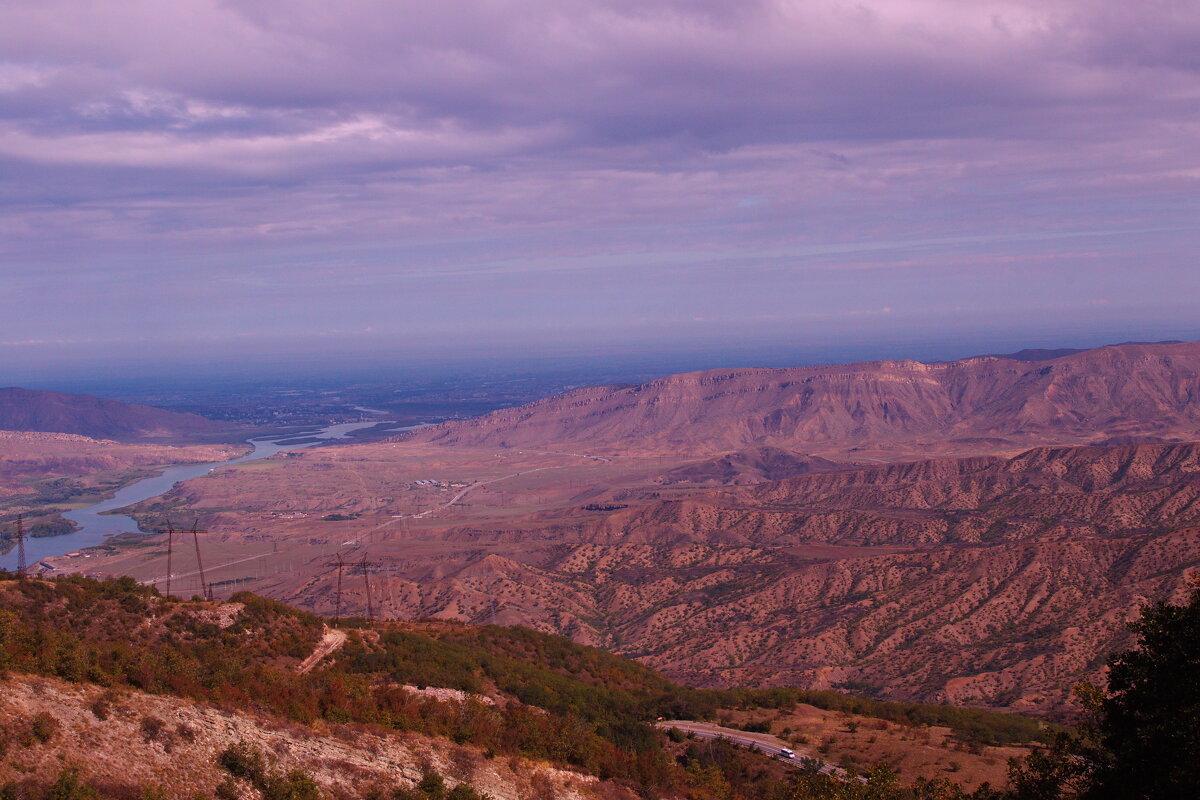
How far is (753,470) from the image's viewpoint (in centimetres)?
18375

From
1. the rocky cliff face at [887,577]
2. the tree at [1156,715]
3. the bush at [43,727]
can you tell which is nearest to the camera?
the tree at [1156,715]

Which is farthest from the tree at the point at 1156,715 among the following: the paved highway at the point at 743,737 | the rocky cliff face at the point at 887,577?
the rocky cliff face at the point at 887,577

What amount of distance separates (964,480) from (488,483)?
319 feet

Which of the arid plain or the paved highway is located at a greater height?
the paved highway

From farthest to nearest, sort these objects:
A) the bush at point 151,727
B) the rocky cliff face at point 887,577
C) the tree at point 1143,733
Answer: the rocky cliff face at point 887,577 → the bush at point 151,727 → the tree at point 1143,733

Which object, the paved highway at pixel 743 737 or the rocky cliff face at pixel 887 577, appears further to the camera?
the rocky cliff face at pixel 887 577

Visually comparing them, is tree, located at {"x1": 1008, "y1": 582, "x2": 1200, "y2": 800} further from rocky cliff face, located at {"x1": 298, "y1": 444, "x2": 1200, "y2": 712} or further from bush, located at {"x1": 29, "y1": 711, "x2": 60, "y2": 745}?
rocky cliff face, located at {"x1": 298, "y1": 444, "x2": 1200, "y2": 712}

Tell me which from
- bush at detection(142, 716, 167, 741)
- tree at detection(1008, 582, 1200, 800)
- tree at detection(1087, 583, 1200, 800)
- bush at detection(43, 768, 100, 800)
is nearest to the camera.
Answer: bush at detection(43, 768, 100, 800)

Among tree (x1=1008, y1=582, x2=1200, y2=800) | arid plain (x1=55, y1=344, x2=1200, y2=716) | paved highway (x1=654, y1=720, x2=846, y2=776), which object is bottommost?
arid plain (x1=55, y1=344, x2=1200, y2=716)

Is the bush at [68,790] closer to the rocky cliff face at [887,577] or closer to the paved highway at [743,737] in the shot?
the paved highway at [743,737]

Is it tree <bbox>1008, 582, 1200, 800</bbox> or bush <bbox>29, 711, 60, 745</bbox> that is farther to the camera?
bush <bbox>29, 711, 60, 745</bbox>

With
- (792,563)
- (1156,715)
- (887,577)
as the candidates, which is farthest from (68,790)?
(792,563)

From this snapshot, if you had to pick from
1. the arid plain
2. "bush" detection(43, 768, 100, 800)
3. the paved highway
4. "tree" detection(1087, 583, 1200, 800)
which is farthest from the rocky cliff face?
"bush" detection(43, 768, 100, 800)

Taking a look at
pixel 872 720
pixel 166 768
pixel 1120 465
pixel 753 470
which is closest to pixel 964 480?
pixel 1120 465
